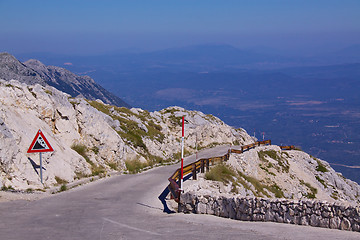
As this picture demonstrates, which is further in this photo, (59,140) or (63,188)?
(59,140)

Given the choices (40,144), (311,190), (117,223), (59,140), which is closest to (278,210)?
(117,223)

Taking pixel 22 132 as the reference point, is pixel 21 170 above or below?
below

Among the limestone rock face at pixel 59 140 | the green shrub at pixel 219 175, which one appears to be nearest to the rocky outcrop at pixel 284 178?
the green shrub at pixel 219 175

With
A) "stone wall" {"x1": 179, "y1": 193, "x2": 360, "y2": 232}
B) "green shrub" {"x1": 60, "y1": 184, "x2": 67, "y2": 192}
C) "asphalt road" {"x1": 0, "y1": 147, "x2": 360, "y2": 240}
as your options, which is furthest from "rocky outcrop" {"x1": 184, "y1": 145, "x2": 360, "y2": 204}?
"asphalt road" {"x1": 0, "y1": 147, "x2": 360, "y2": 240}

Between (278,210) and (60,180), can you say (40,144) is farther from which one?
(278,210)

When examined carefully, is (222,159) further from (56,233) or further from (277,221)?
(56,233)

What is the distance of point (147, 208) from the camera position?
1558 centimetres

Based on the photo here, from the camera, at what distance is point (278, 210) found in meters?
13.1

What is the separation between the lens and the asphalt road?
11516mm

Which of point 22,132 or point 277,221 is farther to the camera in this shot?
point 22,132

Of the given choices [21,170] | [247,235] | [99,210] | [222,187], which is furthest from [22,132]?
[247,235]

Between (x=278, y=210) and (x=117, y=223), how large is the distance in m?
5.10

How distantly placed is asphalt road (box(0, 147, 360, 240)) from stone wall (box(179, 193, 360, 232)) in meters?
0.32

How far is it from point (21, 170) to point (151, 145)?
62.0ft
